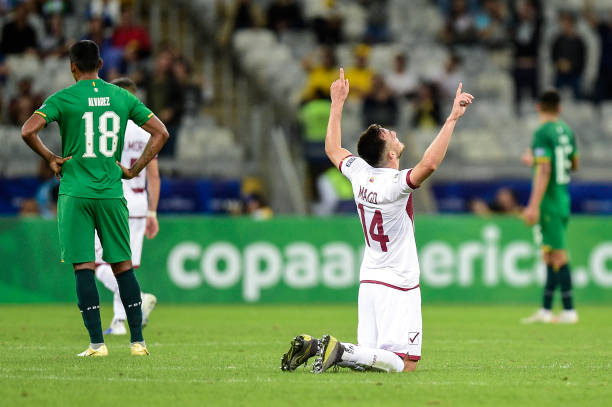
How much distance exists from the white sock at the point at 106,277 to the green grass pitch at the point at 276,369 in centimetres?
55

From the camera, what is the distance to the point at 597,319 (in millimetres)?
15023

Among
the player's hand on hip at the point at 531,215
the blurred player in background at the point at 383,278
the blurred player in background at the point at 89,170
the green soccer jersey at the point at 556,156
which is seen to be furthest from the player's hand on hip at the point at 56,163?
the green soccer jersey at the point at 556,156

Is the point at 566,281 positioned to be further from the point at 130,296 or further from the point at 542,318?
the point at 130,296

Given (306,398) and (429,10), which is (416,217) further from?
(306,398)

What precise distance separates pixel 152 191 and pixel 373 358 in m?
4.21

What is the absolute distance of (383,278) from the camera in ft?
27.4

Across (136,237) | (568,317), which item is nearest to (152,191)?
(136,237)

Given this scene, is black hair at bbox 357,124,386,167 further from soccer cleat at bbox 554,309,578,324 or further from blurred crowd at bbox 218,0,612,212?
blurred crowd at bbox 218,0,612,212

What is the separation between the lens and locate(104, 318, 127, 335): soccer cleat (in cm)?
1188

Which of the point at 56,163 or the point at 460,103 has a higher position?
the point at 460,103

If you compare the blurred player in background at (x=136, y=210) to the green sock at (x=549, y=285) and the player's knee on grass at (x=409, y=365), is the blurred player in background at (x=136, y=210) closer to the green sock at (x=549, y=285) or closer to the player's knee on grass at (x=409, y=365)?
the player's knee on grass at (x=409, y=365)

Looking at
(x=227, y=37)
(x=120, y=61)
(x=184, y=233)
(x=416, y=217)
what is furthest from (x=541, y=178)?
(x=227, y=37)

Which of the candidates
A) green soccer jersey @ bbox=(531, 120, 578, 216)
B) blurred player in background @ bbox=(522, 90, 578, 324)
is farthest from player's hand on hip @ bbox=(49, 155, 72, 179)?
green soccer jersey @ bbox=(531, 120, 578, 216)

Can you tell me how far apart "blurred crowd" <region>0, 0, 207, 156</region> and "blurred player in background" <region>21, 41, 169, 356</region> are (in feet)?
34.0
